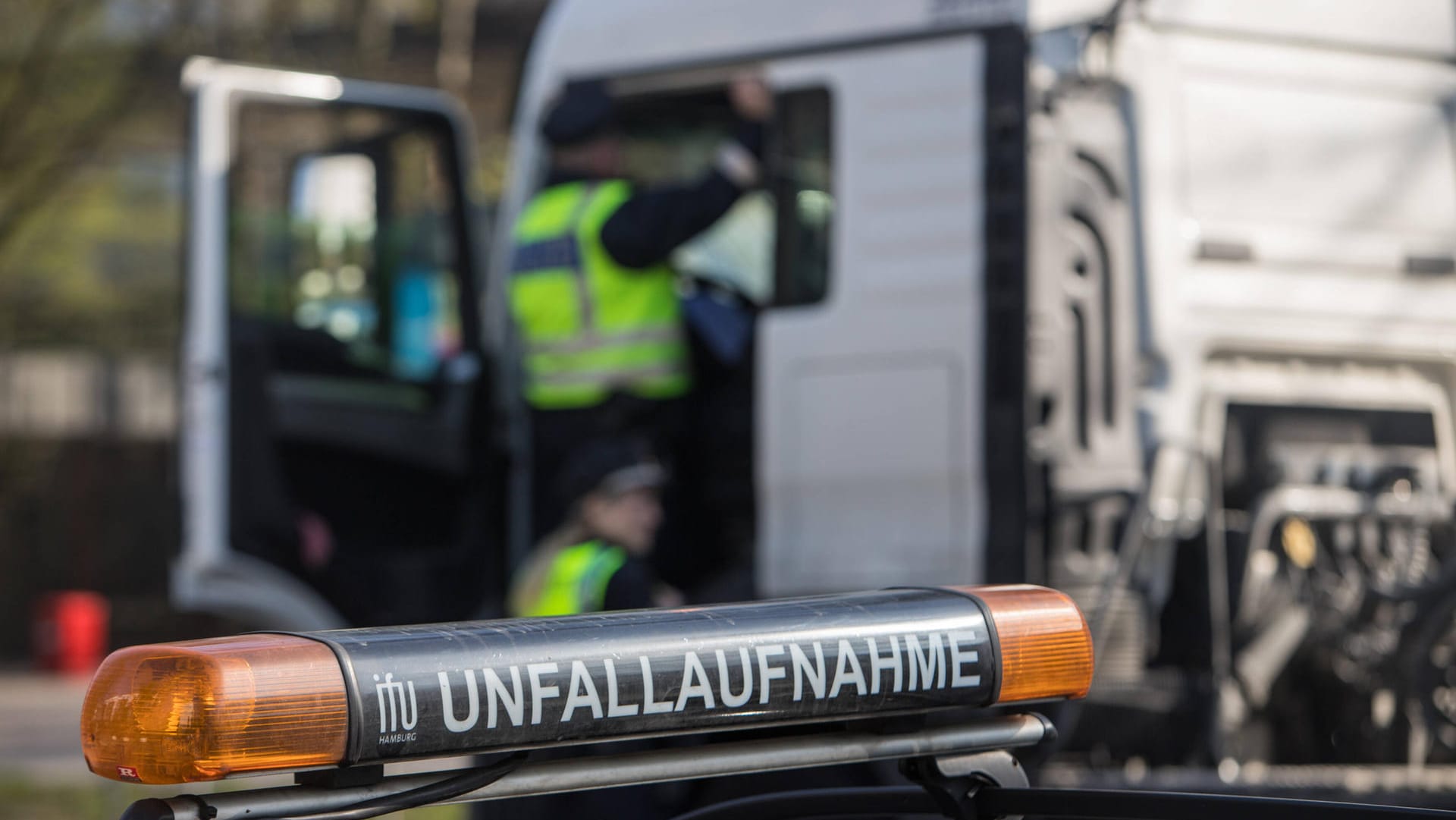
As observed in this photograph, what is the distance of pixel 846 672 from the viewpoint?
1693 millimetres

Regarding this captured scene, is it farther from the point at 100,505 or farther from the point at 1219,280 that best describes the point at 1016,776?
the point at 100,505

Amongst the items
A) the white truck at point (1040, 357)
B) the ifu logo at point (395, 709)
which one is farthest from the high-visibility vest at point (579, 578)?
the ifu logo at point (395, 709)

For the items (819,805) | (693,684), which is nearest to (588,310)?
(819,805)

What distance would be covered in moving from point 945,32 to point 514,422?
1.78 m

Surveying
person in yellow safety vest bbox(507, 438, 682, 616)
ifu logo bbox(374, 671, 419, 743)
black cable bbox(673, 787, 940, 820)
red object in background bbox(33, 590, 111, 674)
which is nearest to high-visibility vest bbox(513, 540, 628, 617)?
person in yellow safety vest bbox(507, 438, 682, 616)

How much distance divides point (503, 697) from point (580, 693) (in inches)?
2.7

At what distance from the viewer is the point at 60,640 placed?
17.2 meters

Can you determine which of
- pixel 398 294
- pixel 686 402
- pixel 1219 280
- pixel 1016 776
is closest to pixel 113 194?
pixel 398 294

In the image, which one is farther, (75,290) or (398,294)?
(75,290)

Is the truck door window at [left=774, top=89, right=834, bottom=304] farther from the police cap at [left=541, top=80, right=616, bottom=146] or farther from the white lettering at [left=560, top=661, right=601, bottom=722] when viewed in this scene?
→ the white lettering at [left=560, top=661, right=601, bottom=722]

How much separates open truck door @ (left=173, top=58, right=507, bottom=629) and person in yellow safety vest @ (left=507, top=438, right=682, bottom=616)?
2.81 ft

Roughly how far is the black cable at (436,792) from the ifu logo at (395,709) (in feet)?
0.27

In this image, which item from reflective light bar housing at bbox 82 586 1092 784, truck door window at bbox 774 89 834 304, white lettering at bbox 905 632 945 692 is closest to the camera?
reflective light bar housing at bbox 82 586 1092 784

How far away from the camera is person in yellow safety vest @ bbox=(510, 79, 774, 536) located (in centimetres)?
478
